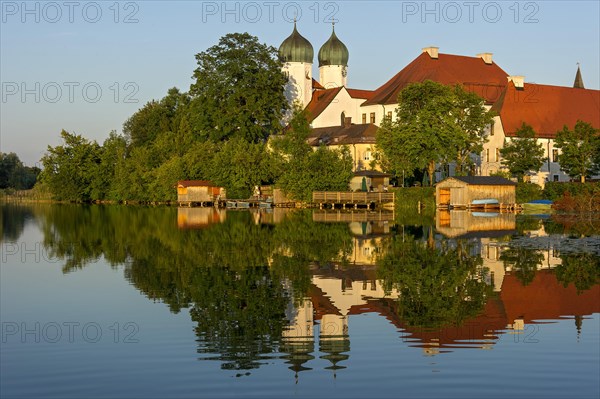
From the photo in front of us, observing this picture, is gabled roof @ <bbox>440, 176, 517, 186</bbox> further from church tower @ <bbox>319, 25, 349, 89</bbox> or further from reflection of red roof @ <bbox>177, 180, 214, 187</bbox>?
church tower @ <bbox>319, 25, 349, 89</bbox>

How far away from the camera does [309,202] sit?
73.8m

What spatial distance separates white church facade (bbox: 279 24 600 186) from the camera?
79.8 m

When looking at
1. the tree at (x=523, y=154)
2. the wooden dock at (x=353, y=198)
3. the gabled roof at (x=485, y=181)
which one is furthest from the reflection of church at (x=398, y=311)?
the tree at (x=523, y=154)

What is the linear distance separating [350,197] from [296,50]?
38529 millimetres

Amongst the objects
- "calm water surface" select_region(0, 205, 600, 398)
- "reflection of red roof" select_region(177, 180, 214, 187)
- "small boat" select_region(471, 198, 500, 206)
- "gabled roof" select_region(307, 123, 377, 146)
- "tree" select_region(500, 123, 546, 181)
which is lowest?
"calm water surface" select_region(0, 205, 600, 398)

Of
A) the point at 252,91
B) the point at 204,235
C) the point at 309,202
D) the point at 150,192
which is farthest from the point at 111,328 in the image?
the point at 150,192

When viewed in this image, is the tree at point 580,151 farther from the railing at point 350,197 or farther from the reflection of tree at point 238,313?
the reflection of tree at point 238,313

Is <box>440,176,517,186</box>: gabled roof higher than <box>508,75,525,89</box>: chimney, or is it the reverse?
<box>508,75,525,89</box>: chimney

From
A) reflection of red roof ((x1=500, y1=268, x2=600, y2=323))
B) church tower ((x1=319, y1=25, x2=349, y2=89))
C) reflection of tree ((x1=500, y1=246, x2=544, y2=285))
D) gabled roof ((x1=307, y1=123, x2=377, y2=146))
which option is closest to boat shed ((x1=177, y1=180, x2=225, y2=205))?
gabled roof ((x1=307, y1=123, x2=377, y2=146))

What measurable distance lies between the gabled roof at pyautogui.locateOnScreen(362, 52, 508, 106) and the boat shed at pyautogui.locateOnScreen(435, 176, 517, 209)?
24393 millimetres

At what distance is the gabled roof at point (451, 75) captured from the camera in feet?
287

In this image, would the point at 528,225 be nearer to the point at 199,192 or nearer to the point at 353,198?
the point at 353,198

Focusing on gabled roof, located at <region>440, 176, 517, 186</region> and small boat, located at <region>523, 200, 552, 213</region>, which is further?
gabled roof, located at <region>440, 176, 517, 186</region>

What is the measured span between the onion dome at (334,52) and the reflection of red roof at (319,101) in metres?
4.65
